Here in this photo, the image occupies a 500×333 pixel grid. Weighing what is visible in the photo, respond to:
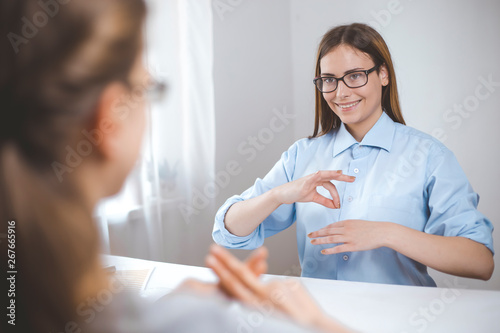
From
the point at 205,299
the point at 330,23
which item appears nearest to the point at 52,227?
the point at 205,299

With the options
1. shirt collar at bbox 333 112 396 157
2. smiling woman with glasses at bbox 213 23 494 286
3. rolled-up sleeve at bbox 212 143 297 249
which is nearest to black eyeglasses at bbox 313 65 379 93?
smiling woman with glasses at bbox 213 23 494 286

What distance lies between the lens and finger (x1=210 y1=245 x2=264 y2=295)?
446 millimetres

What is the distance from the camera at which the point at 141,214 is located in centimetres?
166

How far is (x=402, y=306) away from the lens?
2.60 ft

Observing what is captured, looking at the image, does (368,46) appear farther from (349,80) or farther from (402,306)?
(402,306)

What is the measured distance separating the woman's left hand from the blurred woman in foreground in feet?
2.00

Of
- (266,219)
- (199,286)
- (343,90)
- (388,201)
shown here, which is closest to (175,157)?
(266,219)

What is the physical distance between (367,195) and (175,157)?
0.92m

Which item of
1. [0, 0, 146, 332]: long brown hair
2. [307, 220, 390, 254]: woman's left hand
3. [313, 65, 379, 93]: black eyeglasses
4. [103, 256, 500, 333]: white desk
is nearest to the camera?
[0, 0, 146, 332]: long brown hair

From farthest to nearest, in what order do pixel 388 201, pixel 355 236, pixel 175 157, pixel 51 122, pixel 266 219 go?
1. pixel 175 157
2. pixel 266 219
3. pixel 388 201
4. pixel 355 236
5. pixel 51 122

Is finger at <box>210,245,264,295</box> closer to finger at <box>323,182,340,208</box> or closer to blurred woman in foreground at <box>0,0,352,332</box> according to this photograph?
blurred woman in foreground at <box>0,0,352,332</box>

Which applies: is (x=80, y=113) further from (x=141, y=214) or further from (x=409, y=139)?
(x=141, y=214)

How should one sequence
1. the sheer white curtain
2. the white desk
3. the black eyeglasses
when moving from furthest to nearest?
the sheer white curtain, the black eyeglasses, the white desk

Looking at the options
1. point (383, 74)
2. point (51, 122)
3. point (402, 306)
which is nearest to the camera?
point (51, 122)
